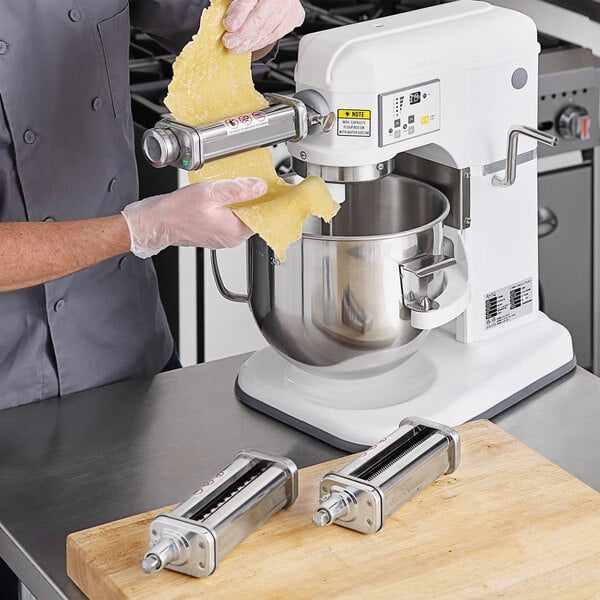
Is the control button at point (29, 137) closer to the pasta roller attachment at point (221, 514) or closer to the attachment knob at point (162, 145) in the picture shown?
the attachment knob at point (162, 145)

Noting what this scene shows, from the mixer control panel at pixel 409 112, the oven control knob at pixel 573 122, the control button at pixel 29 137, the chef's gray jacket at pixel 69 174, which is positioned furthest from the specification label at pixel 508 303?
the oven control knob at pixel 573 122

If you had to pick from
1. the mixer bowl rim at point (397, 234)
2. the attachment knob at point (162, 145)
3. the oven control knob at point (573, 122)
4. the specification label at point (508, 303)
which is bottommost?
the oven control knob at point (573, 122)

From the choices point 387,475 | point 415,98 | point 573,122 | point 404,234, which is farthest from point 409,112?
point 573,122

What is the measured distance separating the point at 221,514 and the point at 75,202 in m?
0.67

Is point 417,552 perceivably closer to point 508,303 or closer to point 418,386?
point 418,386

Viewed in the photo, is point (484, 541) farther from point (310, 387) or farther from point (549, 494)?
point (310, 387)

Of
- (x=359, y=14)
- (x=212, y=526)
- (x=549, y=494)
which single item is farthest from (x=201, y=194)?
(x=359, y=14)

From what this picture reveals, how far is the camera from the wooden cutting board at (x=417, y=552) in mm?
1238

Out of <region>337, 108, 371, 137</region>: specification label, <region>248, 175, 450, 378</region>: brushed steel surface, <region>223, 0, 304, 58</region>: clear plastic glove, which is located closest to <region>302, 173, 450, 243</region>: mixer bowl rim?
<region>248, 175, 450, 378</region>: brushed steel surface

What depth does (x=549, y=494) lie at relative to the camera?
1.39 metres

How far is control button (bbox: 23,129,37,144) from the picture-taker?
171cm

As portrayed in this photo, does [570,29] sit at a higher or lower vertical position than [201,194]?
lower

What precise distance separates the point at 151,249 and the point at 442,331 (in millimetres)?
436

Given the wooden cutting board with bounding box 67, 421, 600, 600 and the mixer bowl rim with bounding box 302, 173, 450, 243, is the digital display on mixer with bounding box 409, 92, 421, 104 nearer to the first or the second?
the mixer bowl rim with bounding box 302, 173, 450, 243
